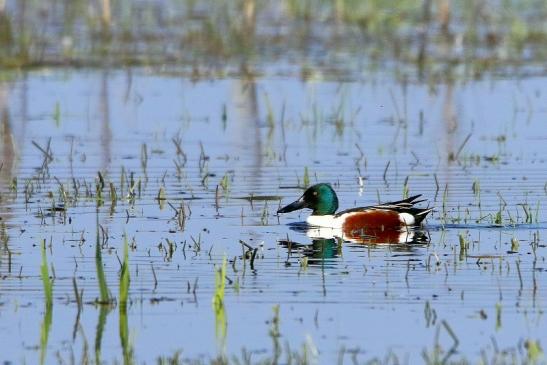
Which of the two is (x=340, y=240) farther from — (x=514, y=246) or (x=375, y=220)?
(x=514, y=246)

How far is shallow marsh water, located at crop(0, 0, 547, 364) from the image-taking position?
7.51 meters

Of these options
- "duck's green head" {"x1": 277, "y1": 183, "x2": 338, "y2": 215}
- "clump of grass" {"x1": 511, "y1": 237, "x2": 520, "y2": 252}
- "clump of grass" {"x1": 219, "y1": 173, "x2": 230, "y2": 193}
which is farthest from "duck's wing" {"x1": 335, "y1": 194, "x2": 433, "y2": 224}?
"clump of grass" {"x1": 219, "y1": 173, "x2": 230, "y2": 193}

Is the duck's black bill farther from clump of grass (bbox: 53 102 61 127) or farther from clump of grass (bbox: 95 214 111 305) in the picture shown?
clump of grass (bbox: 53 102 61 127)

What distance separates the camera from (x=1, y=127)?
15875 millimetres

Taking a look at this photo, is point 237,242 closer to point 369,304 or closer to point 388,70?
point 369,304

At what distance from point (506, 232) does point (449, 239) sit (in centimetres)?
42

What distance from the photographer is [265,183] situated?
1259 cm

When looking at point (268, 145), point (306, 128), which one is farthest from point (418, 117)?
point (268, 145)

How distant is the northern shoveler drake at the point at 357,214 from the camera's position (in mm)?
10797

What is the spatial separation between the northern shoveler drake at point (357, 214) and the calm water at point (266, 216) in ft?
0.50

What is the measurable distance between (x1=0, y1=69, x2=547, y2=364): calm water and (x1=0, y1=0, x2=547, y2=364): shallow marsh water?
0.03m

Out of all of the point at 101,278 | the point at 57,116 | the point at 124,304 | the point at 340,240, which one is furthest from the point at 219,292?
the point at 57,116

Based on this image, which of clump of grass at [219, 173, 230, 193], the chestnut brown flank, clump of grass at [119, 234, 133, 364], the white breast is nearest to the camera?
clump of grass at [119, 234, 133, 364]

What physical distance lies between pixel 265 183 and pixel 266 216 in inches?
59.8
